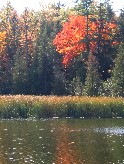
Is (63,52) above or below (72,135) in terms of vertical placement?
above

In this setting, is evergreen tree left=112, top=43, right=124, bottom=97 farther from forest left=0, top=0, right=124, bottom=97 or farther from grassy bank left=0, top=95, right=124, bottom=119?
grassy bank left=0, top=95, right=124, bottom=119

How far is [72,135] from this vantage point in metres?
29.3

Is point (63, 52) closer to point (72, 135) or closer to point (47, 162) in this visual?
point (72, 135)

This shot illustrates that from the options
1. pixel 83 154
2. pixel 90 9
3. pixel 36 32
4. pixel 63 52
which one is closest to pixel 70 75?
pixel 63 52

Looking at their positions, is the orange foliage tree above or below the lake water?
above

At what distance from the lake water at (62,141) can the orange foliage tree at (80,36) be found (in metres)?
26.8

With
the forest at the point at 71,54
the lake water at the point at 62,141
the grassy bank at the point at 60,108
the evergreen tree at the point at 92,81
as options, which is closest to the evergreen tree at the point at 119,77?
the evergreen tree at the point at 92,81

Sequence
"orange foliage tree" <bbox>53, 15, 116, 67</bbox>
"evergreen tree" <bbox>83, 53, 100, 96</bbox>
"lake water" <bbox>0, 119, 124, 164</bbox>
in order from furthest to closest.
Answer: "orange foliage tree" <bbox>53, 15, 116, 67</bbox>, "evergreen tree" <bbox>83, 53, 100, 96</bbox>, "lake water" <bbox>0, 119, 124, 164</bbox>

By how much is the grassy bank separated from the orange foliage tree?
23.9 m

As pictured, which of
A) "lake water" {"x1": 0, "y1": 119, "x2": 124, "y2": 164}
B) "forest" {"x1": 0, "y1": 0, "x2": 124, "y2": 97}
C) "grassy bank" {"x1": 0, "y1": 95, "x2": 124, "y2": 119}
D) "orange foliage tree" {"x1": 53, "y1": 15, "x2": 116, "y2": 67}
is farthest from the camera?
"orange foliage tree" {"x1": 53, "y1": 15, "x2": 116, "y2": 67}

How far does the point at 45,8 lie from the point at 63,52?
3098 centimetres

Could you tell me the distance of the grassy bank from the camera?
130 feet

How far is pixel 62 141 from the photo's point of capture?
26922mm

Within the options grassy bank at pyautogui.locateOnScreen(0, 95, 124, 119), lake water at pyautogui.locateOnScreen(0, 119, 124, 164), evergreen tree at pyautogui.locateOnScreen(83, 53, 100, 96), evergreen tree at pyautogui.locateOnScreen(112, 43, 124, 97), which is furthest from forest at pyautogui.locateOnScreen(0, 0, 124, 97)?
lake water at pyautogui.locateOnScreen(0, 119, 124, 164)
